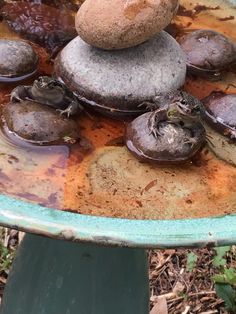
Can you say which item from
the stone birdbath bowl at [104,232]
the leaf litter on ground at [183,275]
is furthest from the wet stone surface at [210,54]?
the leaf litter on ground at [183,275]

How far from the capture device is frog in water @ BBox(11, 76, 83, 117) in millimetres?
1599

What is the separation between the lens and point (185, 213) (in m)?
1.42

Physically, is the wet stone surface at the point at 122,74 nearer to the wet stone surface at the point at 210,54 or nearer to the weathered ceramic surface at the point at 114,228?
the wet stone surface at the point at 210,54

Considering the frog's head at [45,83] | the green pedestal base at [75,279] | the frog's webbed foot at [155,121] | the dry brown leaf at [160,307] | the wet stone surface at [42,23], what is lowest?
the dry brown leaf at [160,307]

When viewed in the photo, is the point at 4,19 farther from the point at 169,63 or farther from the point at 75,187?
the point at 75,187

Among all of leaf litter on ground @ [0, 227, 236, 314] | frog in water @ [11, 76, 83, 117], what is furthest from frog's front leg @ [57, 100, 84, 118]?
leaf litter on ground @ [0, 227, 236, 314]

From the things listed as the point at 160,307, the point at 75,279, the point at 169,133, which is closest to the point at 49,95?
the point at 169,133

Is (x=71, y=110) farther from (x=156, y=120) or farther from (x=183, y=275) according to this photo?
(x=183, y=275)

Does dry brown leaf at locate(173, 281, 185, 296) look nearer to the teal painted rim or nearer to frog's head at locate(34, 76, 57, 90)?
frog's head at locate(34, 76, 57, 90)

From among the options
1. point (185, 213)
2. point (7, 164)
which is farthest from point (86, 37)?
point (185, 213)

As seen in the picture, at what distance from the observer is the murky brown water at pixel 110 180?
4.63ft

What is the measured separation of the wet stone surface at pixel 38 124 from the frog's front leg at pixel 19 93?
2 cm

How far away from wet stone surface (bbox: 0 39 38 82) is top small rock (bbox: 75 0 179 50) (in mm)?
201

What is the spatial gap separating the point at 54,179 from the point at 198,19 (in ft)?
3.08
